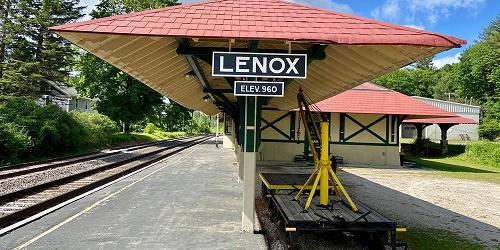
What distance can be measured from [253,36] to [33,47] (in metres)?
34.9

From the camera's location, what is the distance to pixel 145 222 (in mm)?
6641

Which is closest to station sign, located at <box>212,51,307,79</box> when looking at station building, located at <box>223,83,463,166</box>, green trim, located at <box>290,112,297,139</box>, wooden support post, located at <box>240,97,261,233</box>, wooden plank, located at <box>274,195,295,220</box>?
wooden support post, located at <box>240,97,261,233</box>

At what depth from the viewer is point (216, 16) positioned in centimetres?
579

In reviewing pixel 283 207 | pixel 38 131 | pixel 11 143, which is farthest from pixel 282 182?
pixel 38 131

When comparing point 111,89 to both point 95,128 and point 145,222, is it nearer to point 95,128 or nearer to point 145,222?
point 95,128

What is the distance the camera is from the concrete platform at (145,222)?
5.47 m

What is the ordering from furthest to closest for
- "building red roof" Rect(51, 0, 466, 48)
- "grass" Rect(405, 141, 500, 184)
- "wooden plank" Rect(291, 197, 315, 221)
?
"grass" Rect(405, 141, 500, 184) → "wooden plank" Rect(291, 197, 315, 221) → "building red roof" Rect(51, 0, 466, 48)

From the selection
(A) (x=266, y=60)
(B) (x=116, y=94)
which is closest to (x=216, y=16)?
(A) (x=266, y=60)

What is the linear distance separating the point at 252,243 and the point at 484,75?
72960 millimetres

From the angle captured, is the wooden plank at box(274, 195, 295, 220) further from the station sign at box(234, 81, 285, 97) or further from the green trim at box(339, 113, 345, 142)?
the green trim at box(339, 113, 345, 142)

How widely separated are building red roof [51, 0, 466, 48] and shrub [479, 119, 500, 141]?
44.1 meters

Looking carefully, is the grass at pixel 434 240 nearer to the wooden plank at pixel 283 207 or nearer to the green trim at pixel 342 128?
the wooden plank at pixel 283 207

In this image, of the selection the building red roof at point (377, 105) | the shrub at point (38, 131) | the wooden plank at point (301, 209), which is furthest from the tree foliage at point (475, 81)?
the wooden plank at point (301, 209)

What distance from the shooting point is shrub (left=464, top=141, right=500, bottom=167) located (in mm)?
24469
